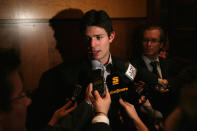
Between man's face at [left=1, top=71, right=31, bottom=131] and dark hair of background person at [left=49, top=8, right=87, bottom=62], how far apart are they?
33.4 inches

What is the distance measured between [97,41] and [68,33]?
44 centimetres

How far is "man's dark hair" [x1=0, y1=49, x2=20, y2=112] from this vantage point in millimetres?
607

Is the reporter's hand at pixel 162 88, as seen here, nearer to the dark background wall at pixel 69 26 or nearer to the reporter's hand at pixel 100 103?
the dark background wall at pixel 69 26

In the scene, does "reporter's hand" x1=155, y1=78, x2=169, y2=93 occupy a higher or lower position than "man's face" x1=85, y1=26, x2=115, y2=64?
lower

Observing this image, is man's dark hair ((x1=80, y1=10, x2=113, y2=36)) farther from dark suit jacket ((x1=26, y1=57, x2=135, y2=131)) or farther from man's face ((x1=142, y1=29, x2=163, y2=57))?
man's face ((x1=142, y1=29, x2=163, y2=57))

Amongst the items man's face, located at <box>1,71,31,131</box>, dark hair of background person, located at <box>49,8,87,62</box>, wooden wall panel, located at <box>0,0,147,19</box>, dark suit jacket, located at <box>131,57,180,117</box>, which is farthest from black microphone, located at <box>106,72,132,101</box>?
wooden wall panel, located at <box>0,0,147,19</box>

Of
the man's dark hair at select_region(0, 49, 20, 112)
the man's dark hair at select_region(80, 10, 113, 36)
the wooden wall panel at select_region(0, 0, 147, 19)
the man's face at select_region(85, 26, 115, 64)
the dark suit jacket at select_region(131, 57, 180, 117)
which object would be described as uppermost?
the wooden wall panel at select_region(0, 0, 147, 19)

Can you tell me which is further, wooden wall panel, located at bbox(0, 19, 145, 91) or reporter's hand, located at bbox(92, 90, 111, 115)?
wooden wall panel, located at bbox(0, 19, 145, 91)

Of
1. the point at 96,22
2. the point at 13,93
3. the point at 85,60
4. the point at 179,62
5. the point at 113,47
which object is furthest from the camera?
the point at 179,62

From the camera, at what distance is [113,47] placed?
1850mm

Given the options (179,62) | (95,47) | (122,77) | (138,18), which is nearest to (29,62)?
(95,47)

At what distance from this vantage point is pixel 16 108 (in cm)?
69

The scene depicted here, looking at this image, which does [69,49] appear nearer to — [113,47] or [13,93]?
[113,47]

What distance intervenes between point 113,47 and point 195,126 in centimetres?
147
